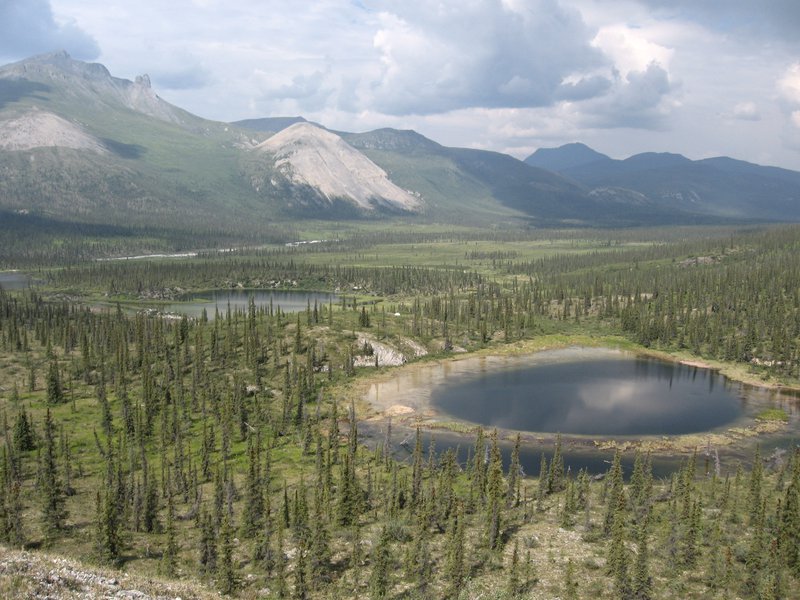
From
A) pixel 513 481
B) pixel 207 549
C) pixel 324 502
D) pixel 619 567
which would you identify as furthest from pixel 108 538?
pixel 619 567

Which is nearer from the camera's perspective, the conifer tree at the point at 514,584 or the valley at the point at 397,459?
the conifer tree at the point at 514,584

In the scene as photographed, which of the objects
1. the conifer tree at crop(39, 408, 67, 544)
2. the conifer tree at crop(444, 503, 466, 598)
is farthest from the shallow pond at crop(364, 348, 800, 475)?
the conifer tree at crop(39, 408, 67, 544)

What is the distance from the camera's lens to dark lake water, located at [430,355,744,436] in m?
114

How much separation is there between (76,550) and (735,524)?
232 feet

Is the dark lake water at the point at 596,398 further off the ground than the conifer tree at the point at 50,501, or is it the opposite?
the conifer tree at the point at 50,501

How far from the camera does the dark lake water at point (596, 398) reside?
375 ft

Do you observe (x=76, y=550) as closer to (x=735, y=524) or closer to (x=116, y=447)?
(x=116, y=447)


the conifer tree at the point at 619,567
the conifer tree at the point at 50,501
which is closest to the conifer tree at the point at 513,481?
the conifer tree at the point at 619,567

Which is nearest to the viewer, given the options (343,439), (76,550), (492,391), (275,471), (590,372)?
Result: (76,550)

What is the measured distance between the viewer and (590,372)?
5974 inches

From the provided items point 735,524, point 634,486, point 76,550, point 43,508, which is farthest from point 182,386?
point 735,524

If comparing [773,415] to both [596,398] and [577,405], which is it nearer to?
[596,398]

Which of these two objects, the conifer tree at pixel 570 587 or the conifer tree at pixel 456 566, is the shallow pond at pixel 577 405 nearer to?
the conifer tree at pixel 456 566

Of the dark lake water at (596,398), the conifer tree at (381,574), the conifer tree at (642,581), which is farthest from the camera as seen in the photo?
the dark lake water at (596,398)
